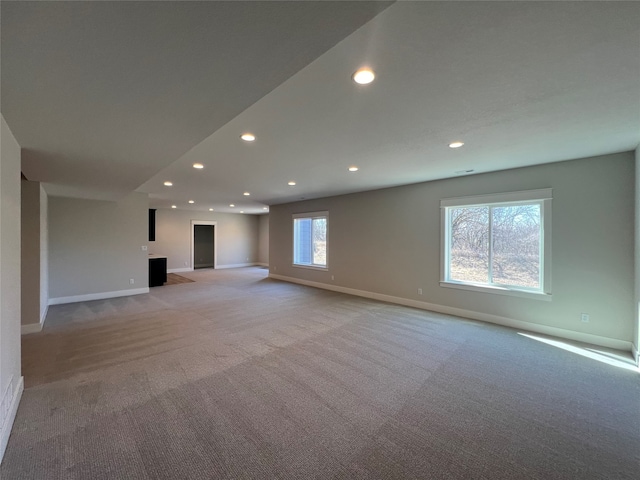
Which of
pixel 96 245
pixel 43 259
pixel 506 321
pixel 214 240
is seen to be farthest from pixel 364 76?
pixel 214 240

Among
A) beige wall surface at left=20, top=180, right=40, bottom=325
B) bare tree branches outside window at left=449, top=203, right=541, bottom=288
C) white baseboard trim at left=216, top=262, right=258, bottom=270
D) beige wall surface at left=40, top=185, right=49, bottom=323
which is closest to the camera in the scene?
beige wall surface at left=20, top=180, right=40, bottom=325

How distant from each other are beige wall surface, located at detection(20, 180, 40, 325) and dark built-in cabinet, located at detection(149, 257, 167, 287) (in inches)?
138

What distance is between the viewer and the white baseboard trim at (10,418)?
1.67 metres

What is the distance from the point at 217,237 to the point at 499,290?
33.0 ft

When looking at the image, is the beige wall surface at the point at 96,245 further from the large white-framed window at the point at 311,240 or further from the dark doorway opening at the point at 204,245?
the dark doorway opening at the point at 204,245

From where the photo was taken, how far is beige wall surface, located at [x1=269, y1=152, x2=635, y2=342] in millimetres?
3293

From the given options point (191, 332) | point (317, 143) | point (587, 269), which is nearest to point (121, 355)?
point (191, 332)

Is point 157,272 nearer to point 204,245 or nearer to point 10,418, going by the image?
point 204,245

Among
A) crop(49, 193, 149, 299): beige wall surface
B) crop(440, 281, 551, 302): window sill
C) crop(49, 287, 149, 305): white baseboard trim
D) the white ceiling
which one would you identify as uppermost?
the white ceiling

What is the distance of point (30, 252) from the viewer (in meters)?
3.87

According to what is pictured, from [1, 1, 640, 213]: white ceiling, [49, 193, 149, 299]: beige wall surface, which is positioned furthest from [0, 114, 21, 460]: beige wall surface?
[49, 193, 149, 299]: beige wall surface

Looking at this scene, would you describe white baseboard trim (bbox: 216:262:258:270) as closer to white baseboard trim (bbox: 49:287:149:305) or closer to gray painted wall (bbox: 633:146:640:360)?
white baseboard trim (bbox: 49:287:149:305)

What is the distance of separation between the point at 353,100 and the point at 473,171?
312cm

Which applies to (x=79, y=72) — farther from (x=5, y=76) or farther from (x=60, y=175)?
(x=60, y=175)
